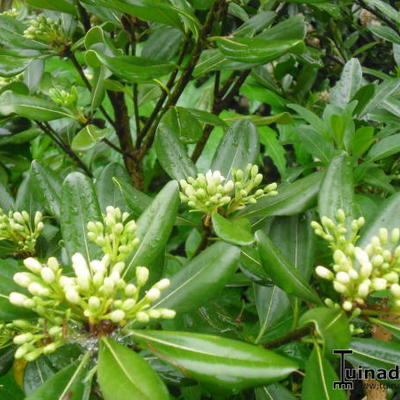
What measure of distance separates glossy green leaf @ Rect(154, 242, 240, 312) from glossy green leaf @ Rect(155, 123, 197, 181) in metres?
0.41

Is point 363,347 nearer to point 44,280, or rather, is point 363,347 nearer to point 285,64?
point 44,280

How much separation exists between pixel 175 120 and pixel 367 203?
2.24ft

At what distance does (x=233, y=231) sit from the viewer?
3.70ft

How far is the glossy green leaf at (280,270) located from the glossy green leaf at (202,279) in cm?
6

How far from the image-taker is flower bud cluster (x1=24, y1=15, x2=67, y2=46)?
1749 millimetres

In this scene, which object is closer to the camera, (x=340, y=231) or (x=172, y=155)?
(x=340, y=231)

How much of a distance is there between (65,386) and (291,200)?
68cm

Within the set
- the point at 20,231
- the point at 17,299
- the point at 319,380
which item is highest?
the point at 17,299

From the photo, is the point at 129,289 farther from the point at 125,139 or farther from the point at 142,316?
the point at 125,139

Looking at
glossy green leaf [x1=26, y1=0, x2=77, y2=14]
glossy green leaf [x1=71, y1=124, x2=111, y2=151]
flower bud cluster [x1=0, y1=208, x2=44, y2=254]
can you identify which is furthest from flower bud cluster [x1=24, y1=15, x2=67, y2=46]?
flower bud cluster [x1=0, y1=208, x2=44, y2=254]

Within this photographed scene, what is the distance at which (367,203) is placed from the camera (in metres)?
1.62

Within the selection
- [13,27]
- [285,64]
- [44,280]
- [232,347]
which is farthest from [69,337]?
[285,64]

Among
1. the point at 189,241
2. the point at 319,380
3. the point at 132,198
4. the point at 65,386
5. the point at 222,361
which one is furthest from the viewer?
the point at 189,241

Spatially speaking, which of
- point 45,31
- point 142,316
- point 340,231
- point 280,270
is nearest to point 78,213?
point 142,316
